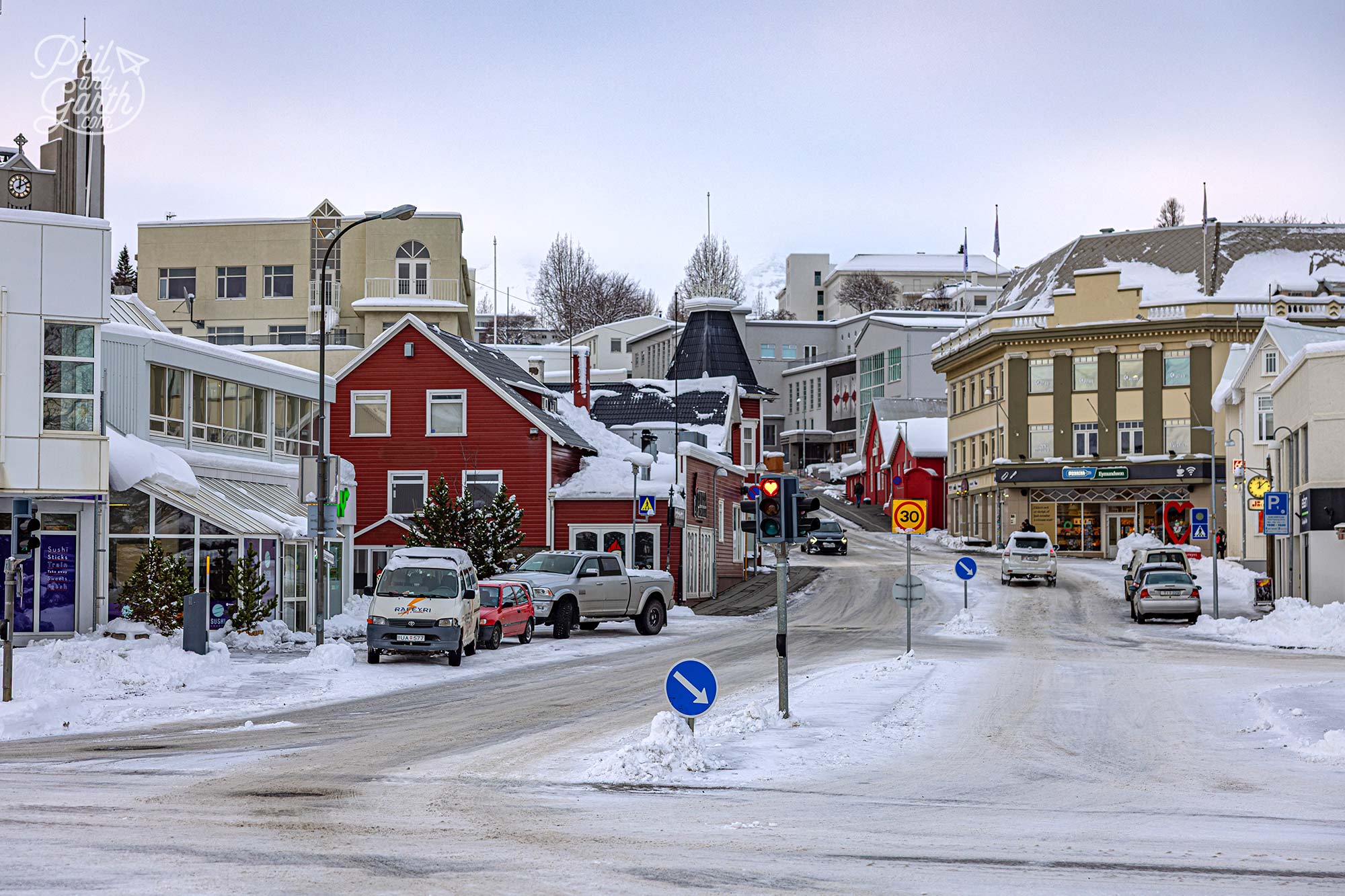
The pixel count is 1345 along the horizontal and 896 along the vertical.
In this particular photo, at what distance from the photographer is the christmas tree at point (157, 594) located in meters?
27.5

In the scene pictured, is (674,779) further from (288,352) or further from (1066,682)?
(288,352)

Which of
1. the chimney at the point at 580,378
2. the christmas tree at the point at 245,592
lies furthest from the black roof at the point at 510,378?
the christmas tree at the point at 245,592

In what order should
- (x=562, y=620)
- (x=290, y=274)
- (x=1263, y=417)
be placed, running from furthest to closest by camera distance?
(x=290, y=274), (x=1263, y=417), (x=562, y=620)

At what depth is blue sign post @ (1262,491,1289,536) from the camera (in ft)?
141

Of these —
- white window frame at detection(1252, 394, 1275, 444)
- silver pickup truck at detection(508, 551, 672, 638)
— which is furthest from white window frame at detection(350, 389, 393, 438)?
white window frame at detection(1252, 394, 1275, 444)

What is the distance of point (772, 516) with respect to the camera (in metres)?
17.7

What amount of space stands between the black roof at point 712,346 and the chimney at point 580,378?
28502 millimetres

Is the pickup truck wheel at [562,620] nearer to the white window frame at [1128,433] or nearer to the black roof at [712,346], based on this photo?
the white window frame at [1128,433]

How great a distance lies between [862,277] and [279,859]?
14152 centimetres

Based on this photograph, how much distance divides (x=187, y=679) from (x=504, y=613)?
901 centimetres

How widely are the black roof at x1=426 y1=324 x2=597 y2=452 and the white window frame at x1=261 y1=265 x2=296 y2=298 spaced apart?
1747cm

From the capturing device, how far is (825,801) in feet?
44.4

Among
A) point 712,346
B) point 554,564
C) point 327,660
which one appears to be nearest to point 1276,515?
point 554,564

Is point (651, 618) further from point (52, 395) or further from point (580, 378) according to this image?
point (580, 378)
